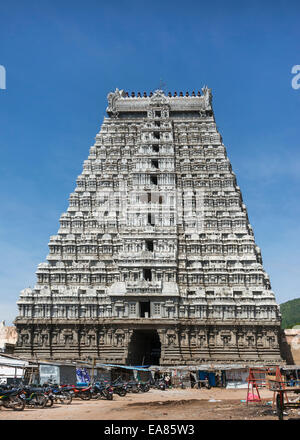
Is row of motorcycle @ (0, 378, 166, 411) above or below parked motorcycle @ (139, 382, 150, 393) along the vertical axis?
above

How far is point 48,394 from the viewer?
24.8m

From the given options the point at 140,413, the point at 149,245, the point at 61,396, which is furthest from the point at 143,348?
the point at 140,413

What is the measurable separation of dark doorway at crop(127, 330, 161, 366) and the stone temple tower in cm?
14

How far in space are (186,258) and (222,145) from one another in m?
21.1

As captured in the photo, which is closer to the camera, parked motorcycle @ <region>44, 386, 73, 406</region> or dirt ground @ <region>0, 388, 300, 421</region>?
dirt ground @ <region>0, 388, 300, 421</region>

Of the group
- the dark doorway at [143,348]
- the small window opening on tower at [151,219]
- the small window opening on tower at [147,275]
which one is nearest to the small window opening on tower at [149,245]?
the small window opening on tower at [151,219]

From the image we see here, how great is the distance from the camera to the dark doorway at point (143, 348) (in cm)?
4916

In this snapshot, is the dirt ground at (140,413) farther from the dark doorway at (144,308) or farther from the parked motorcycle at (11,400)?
the dark doorway at (144,308)

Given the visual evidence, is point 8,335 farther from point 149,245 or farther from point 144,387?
point 144,387

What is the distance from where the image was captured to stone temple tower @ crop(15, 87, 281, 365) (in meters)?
48.7

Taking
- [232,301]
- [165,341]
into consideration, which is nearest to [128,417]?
[165,341]

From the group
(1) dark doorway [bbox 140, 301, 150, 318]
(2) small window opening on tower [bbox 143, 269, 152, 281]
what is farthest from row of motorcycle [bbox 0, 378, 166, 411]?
(2) small window opening on tower [bbox 143, 269, 152, 281]

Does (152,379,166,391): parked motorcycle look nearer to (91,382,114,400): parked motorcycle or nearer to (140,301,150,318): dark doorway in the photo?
(91,382,114,400): parked motorcycle

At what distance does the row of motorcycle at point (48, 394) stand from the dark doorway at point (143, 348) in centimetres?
1451
